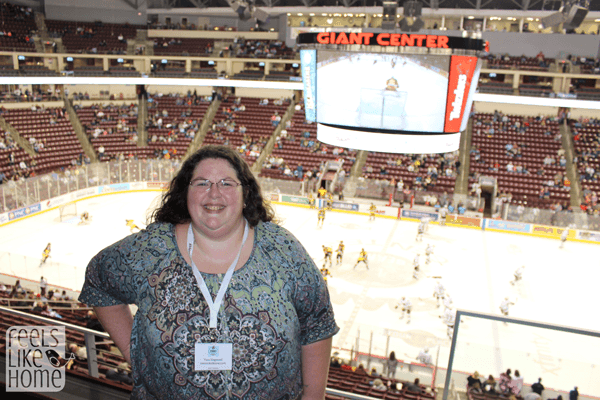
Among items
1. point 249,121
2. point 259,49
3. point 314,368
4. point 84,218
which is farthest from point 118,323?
point 259,49

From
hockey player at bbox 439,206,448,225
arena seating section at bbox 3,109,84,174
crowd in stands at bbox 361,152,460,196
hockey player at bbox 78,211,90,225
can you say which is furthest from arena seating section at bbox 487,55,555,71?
arena seating section at bbox 3,109,84,174

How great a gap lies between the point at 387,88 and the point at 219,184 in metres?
15.5

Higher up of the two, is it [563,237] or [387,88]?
[387,88]

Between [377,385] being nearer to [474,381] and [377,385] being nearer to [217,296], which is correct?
[474,381]

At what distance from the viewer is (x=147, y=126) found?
37.1 meters

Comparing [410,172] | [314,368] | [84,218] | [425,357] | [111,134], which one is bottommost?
[84,218]

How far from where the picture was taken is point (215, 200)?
8.07ft

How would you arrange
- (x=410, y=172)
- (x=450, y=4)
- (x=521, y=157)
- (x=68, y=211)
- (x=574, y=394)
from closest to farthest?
(x=574, y=394) < (x=68, y=211) < (x=410, y=172) < (x=521, y=157) < (x=450, y=4)

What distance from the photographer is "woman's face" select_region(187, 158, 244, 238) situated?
246 centimetres

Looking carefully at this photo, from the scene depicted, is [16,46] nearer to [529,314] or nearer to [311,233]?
[311,233]

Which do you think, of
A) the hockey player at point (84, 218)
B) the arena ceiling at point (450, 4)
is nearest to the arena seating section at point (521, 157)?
the arena ceiling at point (450, 4)

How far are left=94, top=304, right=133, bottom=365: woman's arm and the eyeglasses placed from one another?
2.53 feet

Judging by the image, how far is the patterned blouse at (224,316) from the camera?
234 centimetres

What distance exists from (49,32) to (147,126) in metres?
12.5
